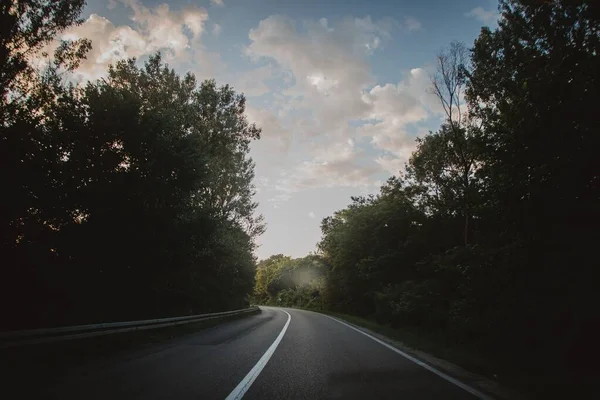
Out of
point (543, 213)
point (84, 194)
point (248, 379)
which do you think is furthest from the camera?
point (84, 194)

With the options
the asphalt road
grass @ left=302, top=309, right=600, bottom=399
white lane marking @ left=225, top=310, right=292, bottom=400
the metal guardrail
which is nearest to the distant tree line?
the metal guardrail

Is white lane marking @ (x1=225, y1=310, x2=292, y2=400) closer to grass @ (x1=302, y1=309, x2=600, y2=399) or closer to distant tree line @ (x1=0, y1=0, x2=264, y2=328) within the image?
grass @ (x1=302, y1=309, x2=600, y2=399)

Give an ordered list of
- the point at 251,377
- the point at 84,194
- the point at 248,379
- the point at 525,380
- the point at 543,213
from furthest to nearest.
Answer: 1. the point at 84,194
2. the point at 543,213
3. the point at 251,377
4. the point at 248,379
5. the point at 525,380

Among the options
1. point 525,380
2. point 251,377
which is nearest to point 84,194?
point 251,377

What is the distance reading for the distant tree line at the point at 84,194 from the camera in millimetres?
9680

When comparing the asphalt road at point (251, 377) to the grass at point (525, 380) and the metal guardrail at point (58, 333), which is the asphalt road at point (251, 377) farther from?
the metal guardrail at point (58, 333)

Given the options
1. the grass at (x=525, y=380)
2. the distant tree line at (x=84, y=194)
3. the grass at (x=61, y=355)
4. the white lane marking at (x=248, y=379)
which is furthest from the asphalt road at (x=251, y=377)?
the distant tree line at (x=84, y=194)

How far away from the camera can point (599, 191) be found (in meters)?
5.72

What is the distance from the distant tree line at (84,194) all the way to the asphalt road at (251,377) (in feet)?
14.9

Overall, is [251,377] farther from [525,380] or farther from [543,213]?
[543,213]

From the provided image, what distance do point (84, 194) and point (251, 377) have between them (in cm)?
991

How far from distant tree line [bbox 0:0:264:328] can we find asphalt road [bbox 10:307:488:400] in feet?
14.9

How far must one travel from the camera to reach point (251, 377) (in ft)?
17.0

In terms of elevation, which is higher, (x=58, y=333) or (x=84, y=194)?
(x=84, y=194)
